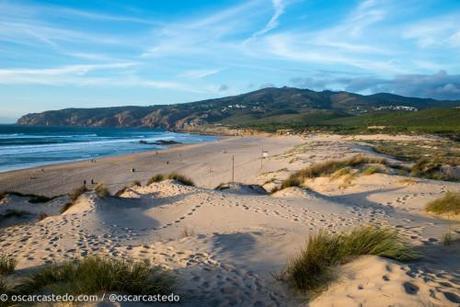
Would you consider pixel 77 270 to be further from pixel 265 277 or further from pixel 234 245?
pixel 234 245

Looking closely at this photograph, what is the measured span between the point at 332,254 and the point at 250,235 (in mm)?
3361

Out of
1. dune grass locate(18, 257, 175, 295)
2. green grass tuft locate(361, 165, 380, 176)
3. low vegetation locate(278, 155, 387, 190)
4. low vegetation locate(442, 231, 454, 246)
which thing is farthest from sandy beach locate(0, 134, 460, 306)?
low vegetation locate(278, 155, 387, 190)

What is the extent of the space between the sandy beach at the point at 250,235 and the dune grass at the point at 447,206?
1.02 feet

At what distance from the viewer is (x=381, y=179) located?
57.4 feet

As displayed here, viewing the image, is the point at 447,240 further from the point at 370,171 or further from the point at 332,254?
the point at 370,171

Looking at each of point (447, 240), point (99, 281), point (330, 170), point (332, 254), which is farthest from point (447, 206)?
point (99, 281)

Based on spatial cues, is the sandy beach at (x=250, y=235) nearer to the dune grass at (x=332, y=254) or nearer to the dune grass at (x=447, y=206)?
the dune grass at (x=332, y=254)

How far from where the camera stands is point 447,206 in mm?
11125

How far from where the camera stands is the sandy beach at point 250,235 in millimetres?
5113

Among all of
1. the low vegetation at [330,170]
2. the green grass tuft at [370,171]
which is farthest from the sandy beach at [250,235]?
the low vegetation at [330,170]

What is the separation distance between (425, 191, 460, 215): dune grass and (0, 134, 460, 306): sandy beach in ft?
1.02

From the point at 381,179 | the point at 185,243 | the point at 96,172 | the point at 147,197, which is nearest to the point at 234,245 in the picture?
the point at 185,243

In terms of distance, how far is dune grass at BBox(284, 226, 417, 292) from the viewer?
554 centimetres

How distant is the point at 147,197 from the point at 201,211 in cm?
397
